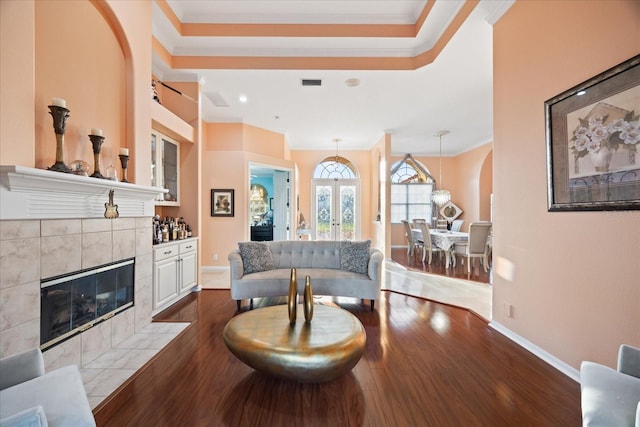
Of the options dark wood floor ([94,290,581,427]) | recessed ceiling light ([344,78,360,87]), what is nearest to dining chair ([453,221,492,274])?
dark wood floor ([94,290,581,427])

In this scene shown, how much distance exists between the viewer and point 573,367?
2086 millimetres

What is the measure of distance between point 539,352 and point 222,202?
17.8 ft

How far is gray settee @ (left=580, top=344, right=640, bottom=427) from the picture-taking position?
112cm

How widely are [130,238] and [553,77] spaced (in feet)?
13.5

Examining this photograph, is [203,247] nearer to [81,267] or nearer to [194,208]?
[194,208]

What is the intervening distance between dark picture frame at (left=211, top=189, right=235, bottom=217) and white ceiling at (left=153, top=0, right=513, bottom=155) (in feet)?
5.35

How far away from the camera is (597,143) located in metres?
1.90

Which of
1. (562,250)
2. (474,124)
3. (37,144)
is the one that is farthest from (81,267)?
(474,124)

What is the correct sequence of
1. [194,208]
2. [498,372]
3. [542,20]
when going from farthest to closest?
[194,208], [542,20], [498,372]

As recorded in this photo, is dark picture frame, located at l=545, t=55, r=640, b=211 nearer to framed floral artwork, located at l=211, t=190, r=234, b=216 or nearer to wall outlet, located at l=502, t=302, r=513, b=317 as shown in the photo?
wall outlet, located at l=502, t=302, r=513, b=317

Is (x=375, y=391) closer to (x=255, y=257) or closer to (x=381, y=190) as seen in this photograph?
(x=255, y=257)

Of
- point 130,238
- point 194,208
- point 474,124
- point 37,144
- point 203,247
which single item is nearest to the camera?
point 37,144

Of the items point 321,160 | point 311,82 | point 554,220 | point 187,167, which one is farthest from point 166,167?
point 321,160

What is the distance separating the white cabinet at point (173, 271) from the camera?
3371mm
